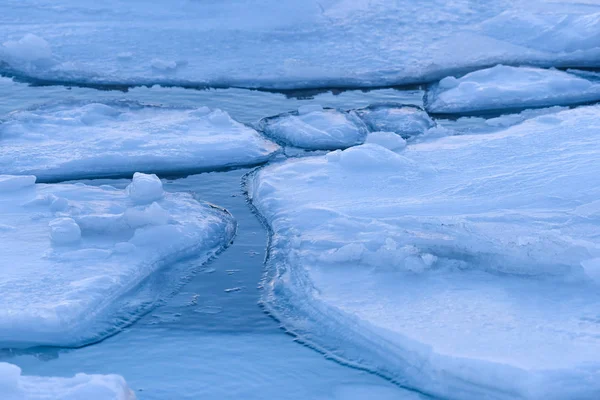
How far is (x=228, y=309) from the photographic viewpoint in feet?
14.7

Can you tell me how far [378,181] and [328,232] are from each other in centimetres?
82

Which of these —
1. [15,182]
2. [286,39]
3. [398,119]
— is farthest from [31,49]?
[398,119]

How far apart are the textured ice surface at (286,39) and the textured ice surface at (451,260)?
2158mm

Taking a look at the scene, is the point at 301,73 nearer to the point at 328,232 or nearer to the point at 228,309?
the point at 328,232

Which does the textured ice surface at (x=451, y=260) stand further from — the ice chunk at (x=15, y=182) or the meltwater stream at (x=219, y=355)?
the ice chunk at (x=15, y=182)

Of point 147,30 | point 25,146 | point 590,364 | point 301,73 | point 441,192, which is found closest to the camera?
point 590,364

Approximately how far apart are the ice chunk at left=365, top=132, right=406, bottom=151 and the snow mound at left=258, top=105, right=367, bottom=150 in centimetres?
30

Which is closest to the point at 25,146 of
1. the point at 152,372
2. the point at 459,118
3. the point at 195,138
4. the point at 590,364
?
the point at 195,138

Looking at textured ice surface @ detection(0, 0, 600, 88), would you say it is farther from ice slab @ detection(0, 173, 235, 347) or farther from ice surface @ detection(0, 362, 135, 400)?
ice surface @ detection(0, 362, 135, 400)

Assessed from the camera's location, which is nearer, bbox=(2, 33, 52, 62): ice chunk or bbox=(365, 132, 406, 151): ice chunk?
bbox=(365, 132, 406, 151): ice chunk

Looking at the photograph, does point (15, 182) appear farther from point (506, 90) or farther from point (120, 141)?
point (506, 90)

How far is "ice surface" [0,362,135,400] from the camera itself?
343 cm

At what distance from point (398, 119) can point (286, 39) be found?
2.24 m

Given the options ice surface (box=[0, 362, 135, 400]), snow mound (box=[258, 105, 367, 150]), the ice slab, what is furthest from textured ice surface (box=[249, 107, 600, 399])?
ice surface (box=[0, 362, 135, 400])
